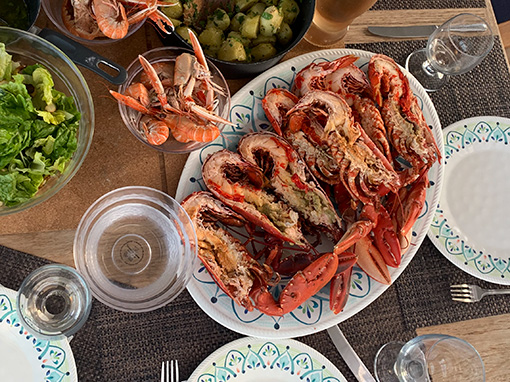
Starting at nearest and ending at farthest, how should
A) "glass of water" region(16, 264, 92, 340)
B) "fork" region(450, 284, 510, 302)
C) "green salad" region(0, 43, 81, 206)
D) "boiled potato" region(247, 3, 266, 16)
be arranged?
"green salad" region(0, 43, 81, 206), "glass of water" region(16, 264, 92, 340), "boiled potato" region(247, 3, 266, 16), "fork" region(450, 284, 510, 302)

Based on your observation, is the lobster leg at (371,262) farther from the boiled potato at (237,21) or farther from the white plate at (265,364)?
the boiled potato at (237,21)

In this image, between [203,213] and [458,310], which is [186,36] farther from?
[458,310]

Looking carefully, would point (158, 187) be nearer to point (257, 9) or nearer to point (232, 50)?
point (232, 50)

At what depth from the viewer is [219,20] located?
129 centimetres

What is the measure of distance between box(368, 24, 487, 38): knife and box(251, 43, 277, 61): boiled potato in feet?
1.33

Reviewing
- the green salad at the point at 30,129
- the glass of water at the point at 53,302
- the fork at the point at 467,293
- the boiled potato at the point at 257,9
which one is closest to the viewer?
the green salad at the point at 30,129

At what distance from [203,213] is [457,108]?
926 mm

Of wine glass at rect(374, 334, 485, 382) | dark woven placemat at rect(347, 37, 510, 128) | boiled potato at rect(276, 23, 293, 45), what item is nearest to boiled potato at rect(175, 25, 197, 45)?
boiled potato at rect(276, 23, 293, 45)

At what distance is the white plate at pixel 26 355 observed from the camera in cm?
122

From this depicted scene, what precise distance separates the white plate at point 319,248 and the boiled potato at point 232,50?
11 centimetres

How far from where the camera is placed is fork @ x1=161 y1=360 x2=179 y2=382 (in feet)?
4.27

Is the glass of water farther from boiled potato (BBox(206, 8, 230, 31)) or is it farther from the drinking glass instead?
the drinking glass

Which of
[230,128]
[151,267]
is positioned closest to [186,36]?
[230,128]

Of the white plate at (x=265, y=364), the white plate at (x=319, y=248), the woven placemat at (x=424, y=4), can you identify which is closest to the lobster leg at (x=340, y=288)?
the white plate at (x=319, y=248)
